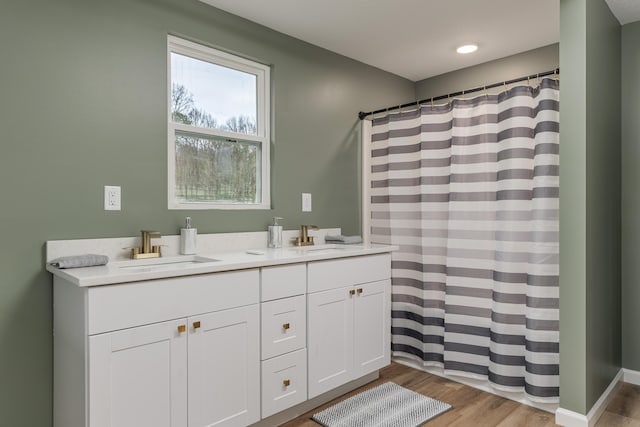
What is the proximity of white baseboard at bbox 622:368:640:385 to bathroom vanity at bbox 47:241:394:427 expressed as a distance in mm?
1709

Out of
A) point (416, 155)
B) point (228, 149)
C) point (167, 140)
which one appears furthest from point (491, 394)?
point (167, 140)

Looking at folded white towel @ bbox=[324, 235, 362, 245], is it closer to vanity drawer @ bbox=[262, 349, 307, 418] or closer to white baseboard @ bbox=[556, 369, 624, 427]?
vanity drawer @ bbox=[262, 349, 307, 418]

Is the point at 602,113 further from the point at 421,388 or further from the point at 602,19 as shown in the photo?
the point at 421,388

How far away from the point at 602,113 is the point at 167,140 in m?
2.41

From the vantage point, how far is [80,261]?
172 cm

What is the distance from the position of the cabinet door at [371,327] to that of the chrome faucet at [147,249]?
1.16m

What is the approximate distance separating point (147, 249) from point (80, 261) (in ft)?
1.17

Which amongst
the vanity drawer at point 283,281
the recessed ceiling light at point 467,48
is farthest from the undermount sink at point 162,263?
the recessed ceiling light at point 467,48

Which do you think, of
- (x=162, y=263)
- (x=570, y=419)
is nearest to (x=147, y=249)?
(x=162, y=263)

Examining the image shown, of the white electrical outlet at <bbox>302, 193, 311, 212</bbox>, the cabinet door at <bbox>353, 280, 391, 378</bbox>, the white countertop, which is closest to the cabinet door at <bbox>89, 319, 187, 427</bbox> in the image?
the white countertop

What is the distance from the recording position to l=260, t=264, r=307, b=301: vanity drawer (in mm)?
1994

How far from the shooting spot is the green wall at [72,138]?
1730mm

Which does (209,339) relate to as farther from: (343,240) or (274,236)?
Result: (343,240)

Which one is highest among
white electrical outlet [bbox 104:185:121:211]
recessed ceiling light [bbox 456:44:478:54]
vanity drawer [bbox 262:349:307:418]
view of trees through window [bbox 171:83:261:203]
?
recessed ceiling light [bbox 456:44:478:54]
